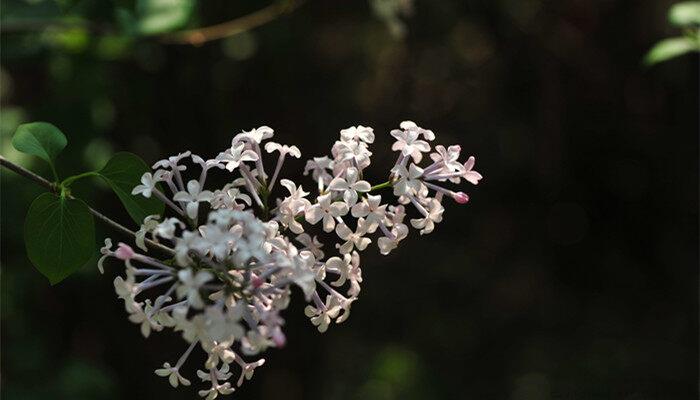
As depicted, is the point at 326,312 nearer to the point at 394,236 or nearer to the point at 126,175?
the point at 394,236

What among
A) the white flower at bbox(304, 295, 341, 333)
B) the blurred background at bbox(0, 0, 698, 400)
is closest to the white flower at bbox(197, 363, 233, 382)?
the white flower at bbox(304, 295, 341, 333)

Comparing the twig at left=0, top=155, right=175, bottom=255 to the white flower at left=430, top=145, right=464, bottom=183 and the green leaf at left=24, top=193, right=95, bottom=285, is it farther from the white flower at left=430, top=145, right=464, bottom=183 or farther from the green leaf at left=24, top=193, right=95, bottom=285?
the white flower at left=430, top=145, right=464, bottom=183

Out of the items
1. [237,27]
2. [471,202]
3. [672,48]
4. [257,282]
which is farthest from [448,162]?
[471,202]

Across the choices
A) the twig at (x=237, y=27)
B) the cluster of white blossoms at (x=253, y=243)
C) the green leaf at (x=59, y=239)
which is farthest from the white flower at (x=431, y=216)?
the twig at (x=237, y=27)

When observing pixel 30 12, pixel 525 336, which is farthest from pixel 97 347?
pixel 525 336

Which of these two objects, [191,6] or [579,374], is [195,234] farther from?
[579,374]

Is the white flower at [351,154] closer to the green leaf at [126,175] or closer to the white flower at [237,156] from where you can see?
the white flower at [237,156]
